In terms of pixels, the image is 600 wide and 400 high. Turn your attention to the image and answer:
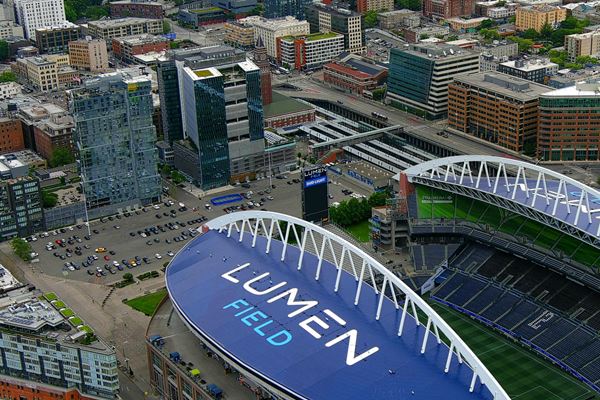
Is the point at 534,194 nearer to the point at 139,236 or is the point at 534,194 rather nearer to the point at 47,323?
the point at 139,236

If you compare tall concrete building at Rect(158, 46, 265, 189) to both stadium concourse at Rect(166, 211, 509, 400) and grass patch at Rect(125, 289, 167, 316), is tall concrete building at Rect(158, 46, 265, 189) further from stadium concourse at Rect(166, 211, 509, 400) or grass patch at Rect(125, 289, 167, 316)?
stadium concourse at Rect(166, 211, 509, 400)

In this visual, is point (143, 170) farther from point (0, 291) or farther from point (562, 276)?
point (562, 276)

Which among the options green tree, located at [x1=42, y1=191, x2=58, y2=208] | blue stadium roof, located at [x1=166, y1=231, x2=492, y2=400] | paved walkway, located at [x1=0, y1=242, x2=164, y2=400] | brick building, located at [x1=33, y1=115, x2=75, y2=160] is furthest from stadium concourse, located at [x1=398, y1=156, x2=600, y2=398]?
brick building, located at [x1=33, y1=115, x2=75, y2=160]

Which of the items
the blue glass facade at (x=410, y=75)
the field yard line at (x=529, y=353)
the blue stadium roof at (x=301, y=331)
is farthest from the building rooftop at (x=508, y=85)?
the blue stadium roof at (x=301, y=331)

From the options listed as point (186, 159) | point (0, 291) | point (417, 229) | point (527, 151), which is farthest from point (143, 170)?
point (527, 151)

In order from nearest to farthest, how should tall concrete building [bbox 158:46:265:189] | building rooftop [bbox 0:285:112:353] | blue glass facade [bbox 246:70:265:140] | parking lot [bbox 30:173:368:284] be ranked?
building rooftop [bbox 0:285:112:353] < parking lot [bbox 30:173:368:284] < tall concrete building [bbox 158:46:265:189] < blue glass facade [bbox 246:70:265:140]

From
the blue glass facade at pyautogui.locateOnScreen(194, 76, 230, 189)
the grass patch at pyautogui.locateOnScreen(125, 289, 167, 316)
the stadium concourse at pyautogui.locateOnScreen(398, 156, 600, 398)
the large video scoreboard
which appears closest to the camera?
the stadium concourse at pyautogui.locateOnScreen(398, 156, 600, 398)

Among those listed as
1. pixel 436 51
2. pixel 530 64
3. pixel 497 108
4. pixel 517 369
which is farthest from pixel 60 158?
pixel 517 369
